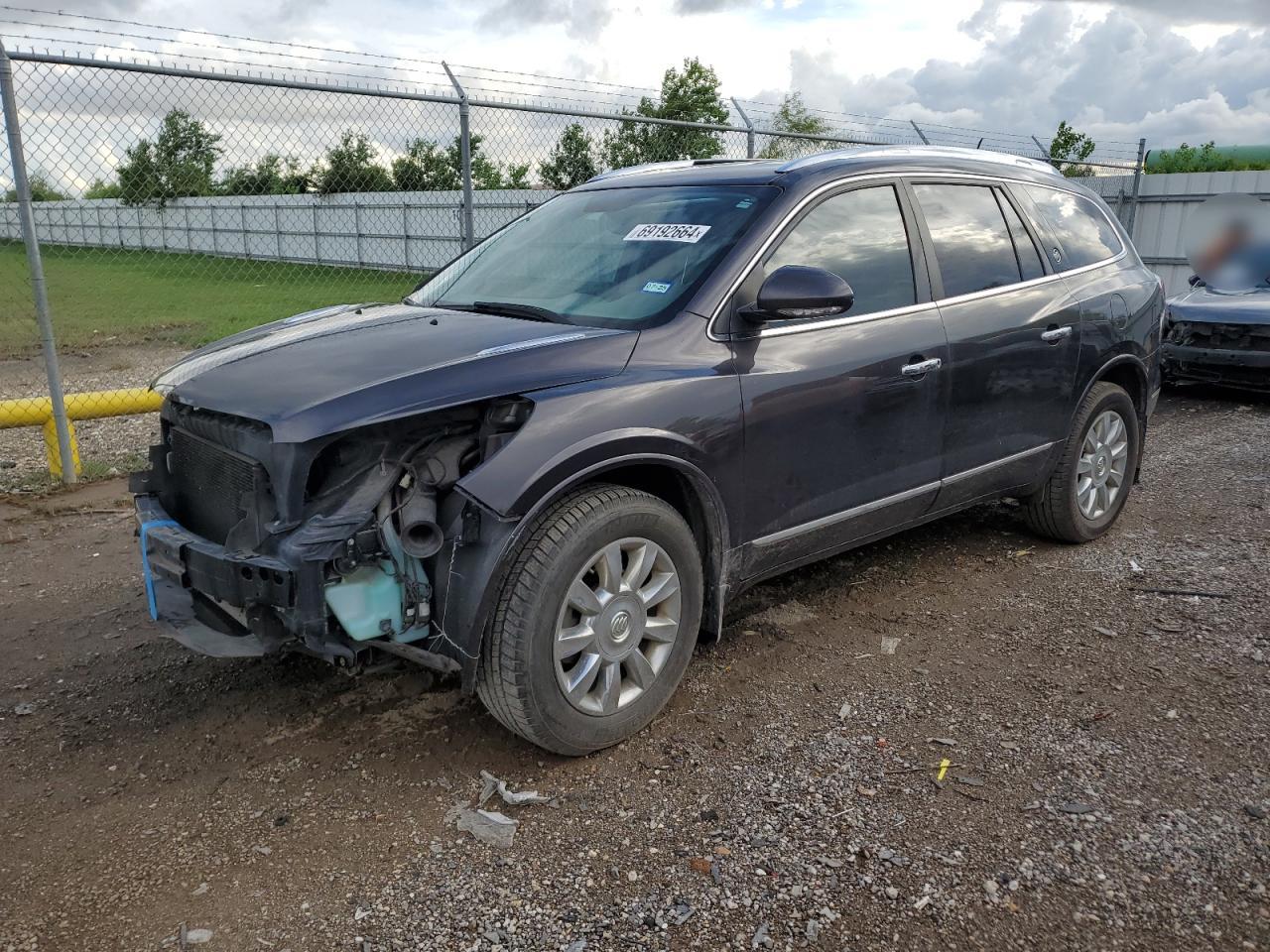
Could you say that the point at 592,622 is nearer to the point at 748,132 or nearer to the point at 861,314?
the point at 861,314

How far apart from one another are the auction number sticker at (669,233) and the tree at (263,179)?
7320mm

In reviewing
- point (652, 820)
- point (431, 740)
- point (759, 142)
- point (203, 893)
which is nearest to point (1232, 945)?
point (652, 820)

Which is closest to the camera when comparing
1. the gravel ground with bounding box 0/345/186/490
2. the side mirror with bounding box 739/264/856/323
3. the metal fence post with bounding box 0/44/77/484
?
the side mirror with bounding box 739/264/856/323

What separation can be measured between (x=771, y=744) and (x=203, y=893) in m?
1.74

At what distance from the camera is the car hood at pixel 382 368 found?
9.34ft

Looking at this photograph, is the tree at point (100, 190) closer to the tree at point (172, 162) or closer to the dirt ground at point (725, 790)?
the tree at point (172, 162)

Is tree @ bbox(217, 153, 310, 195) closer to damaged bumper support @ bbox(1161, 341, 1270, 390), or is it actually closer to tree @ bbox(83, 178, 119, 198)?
tree @ bbox(83, 178, 119, 198)

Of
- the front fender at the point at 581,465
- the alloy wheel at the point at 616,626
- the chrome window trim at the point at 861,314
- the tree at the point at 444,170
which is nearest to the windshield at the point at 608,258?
the chrome window trim at the point at 861,314

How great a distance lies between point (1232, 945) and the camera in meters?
2.38

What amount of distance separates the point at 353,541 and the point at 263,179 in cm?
1125

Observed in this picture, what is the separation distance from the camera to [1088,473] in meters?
5.11

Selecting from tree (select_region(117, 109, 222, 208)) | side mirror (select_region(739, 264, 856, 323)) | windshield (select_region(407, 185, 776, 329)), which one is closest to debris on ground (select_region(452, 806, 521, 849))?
windshield (select_region(407, 185, 776, 329))

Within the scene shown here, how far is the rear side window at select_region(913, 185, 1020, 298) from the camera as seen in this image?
421 cm

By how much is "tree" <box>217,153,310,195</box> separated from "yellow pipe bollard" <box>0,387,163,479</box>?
427 cm
